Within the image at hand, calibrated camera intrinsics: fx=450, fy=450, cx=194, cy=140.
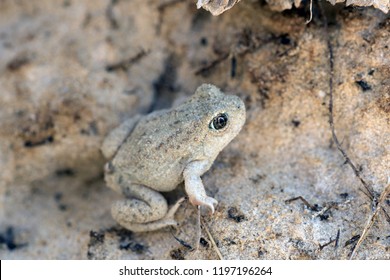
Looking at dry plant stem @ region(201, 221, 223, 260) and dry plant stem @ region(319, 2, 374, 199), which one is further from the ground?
dry plant stem @ region(319, 2, 374, 199)

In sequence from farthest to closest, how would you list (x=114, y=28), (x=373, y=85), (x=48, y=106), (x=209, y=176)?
(x=114, y=28), (x=48, y=106), (x=209, y=176), (x=373, y=85)

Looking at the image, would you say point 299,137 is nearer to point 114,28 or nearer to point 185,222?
point 185,222

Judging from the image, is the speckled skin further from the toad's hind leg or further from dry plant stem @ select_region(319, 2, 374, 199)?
dry plant stem @ select_region(319, 2, 374, 199)

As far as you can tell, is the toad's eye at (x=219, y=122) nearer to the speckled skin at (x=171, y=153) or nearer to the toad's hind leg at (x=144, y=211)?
the speckled skin at (x=171, y=153)

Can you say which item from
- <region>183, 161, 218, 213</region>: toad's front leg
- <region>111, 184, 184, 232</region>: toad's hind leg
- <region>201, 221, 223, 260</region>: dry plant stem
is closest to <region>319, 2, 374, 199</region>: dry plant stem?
<region>183, 161, 218, 213</region>: toad's front leg

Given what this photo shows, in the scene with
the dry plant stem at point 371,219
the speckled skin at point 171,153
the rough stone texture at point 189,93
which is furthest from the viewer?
the speckled skin at point 171,153

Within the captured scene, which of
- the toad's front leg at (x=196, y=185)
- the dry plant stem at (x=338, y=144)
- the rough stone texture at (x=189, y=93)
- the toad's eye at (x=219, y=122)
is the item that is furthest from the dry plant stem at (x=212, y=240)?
the dry plant stem at (x=338, y=144)
